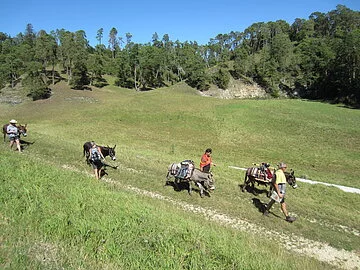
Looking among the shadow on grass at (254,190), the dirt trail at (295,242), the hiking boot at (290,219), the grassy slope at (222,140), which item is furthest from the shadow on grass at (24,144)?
the hiking boot at (290,219)

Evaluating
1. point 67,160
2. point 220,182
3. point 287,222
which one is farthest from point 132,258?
point 67,160

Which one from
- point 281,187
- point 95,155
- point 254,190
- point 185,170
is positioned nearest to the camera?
point 281,187

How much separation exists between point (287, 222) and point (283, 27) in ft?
643

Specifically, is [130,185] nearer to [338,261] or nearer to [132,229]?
[132,229]

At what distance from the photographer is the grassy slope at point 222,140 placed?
1466cm

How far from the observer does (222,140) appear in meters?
42.6

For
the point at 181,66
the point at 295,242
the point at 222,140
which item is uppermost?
the point at 181,66

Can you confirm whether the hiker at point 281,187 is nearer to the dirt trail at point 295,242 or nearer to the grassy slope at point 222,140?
the grassy slope at point 222,140

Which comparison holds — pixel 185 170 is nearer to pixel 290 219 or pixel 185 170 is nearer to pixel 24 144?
pixel 290 219

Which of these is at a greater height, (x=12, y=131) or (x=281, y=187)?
(x=12, y=131)

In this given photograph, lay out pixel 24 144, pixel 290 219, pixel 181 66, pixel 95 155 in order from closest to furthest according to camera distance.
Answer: pixel 290 219 < pixel 95 155 < pixel 24 144 < pixel 181 66

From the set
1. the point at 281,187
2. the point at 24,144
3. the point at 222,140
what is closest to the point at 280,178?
the point at 281,187

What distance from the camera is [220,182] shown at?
1800 cm

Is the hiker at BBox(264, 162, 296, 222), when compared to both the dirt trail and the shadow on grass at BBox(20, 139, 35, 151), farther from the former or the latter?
the shadow on grass at BBox(20, 139, 35, 151)
